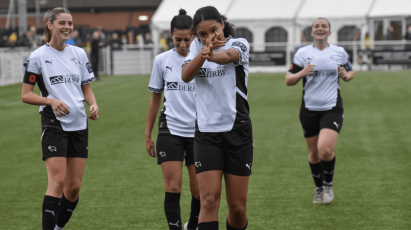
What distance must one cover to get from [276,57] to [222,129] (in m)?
26.3

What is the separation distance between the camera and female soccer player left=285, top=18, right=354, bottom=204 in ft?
21.7

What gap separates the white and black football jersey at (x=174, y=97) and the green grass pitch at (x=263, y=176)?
1.29 metres

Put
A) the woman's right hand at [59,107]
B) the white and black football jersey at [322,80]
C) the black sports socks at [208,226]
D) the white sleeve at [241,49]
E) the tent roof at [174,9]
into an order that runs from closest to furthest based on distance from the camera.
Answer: the white sleeve at [241,49]
the black sports socks at [208,226]
the woman's right hand at [59,107]
the white and black football jersey at [322,80]
the tent roof at [174,9]

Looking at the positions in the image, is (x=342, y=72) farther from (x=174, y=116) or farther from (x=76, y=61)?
(x=76, y=61)

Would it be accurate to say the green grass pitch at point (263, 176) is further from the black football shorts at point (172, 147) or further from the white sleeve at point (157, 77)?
the white sleeve at point (157, 77)

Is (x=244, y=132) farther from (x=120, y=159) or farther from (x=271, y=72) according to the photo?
(x=271, y=72)

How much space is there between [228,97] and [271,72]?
86.9ft

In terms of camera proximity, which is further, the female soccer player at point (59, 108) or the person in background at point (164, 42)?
the person in background at point (164, 42)

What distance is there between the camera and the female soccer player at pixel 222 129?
4246mm

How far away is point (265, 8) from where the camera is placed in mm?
32906

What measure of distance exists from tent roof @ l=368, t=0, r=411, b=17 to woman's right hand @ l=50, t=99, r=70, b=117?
2810cm

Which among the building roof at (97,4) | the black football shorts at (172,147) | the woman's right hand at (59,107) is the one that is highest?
the building roof at (97,4)

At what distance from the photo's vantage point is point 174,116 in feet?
16.9

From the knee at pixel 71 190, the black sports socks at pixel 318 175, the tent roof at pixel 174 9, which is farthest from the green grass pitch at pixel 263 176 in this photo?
the tent roof at pixel 174 9
